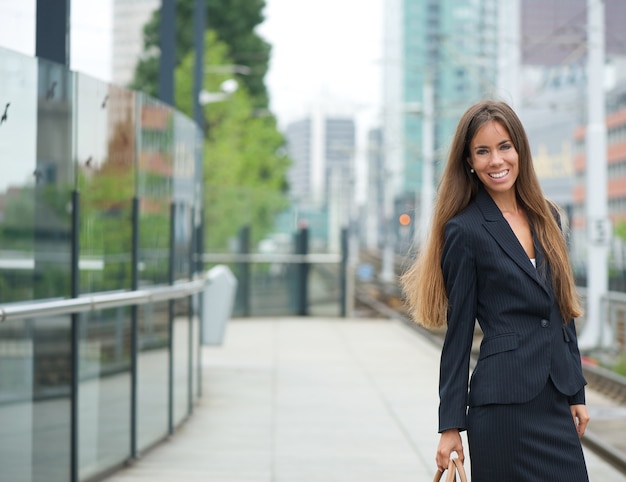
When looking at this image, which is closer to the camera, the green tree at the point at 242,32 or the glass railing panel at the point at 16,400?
the glass railing panel at the point at 16,400

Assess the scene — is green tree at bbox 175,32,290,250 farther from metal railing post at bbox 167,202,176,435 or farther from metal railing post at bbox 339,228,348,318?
metal railing post at bbox 167,202,176,435

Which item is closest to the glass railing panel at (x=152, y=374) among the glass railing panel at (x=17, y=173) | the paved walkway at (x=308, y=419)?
the paved walkway at (x=308, y=419)

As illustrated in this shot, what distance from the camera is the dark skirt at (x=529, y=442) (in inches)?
159

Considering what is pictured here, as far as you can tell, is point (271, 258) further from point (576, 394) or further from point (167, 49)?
point (576, 394)

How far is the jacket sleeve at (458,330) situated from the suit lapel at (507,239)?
0.31ft

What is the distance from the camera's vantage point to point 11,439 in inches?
263

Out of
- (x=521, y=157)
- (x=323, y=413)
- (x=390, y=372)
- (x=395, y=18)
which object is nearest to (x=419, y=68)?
(x=390, y=372)

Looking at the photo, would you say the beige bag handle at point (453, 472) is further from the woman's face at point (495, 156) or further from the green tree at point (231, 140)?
the green tree at point (231, 140)

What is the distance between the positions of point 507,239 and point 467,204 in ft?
0.76

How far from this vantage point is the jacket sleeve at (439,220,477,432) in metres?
4.13

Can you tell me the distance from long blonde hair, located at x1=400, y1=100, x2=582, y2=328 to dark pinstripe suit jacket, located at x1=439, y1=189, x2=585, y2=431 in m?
0.06

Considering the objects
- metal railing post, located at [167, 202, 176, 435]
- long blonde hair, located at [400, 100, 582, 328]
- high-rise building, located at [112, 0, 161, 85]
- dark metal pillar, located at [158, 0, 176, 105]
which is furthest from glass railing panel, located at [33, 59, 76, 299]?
high-rise building, located at [112, 0, 161, 85]

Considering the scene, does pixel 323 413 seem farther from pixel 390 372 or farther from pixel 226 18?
pixel 226 18

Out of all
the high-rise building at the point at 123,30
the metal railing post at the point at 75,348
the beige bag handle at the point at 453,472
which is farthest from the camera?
the high-rise building at the point at 123,30
